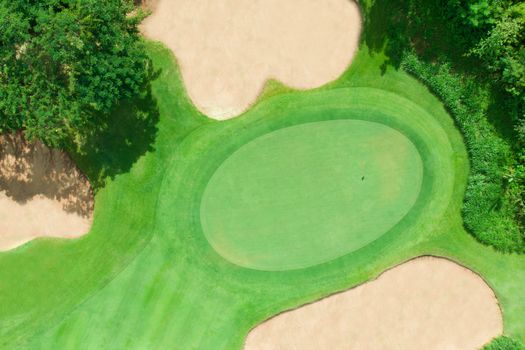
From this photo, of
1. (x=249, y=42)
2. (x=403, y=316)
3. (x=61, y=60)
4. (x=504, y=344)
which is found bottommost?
(x=403, y=316)

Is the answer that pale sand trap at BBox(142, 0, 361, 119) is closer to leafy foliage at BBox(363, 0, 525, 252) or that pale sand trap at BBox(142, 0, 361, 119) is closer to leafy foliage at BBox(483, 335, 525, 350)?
leafy foliage at BBox(363, 0, 525, 252)

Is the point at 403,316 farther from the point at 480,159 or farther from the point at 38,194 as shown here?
the point at 38,194

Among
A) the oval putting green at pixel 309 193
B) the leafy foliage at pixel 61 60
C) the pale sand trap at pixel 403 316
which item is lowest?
the pale sand trap at pixel 403 316

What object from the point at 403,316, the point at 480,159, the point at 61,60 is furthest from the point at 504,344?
the point at 61,60

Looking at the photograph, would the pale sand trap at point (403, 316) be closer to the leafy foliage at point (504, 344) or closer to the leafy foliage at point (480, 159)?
the leafy foliage at point (504, 344)

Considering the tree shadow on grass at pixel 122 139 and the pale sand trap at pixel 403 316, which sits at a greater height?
the tree shadow on grass at pixel 122 139

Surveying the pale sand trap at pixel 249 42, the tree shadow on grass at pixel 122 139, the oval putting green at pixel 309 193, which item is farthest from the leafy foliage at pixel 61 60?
the oval putting green at pixel 309 193
